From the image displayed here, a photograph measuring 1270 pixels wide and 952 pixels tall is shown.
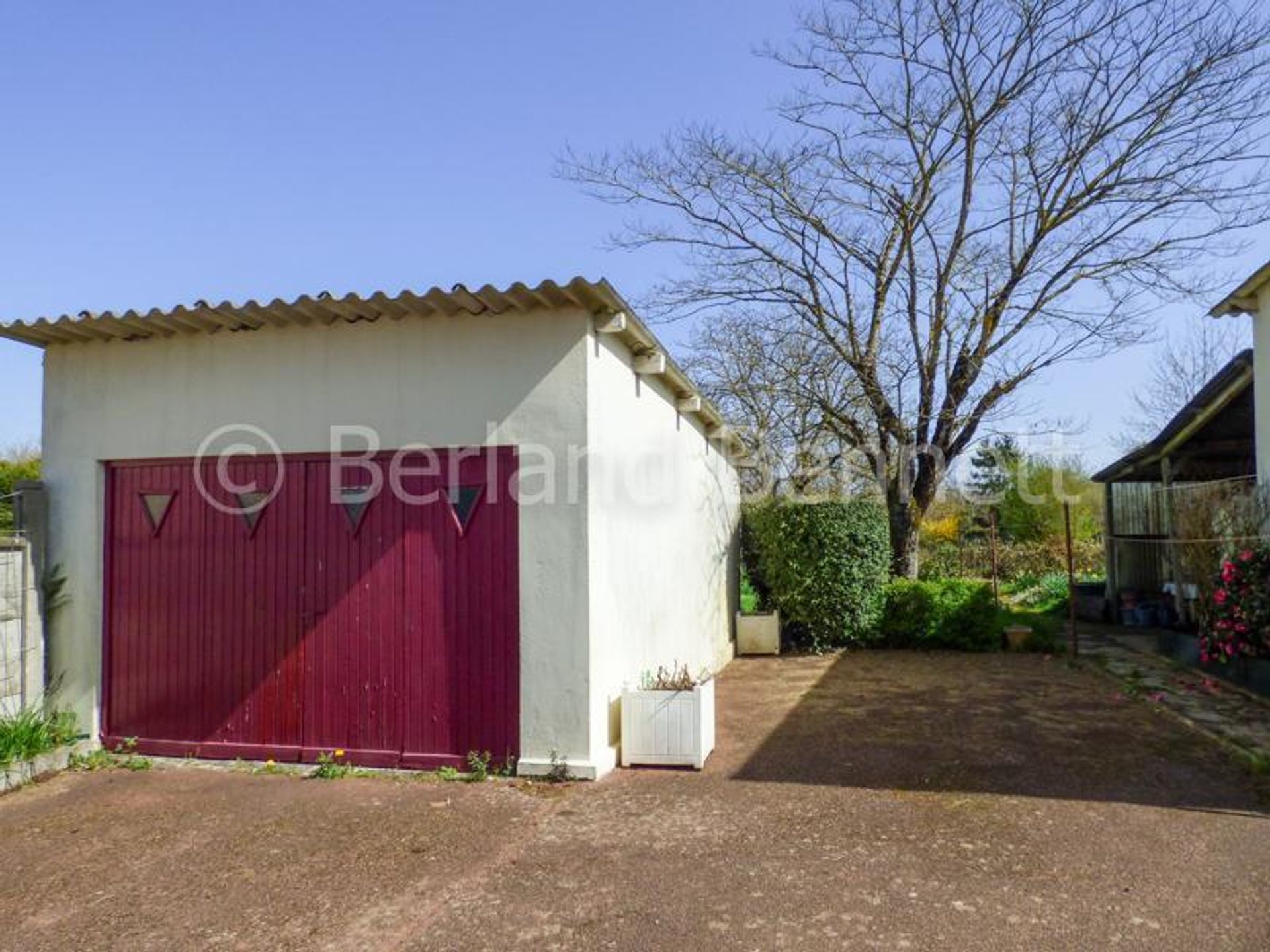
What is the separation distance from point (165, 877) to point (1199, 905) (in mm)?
5016

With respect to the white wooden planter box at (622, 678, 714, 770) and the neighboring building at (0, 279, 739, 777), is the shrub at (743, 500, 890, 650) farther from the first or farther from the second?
the white wooden planter box at (622, 678, 714, 770)

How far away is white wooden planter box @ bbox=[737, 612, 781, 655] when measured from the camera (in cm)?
1223

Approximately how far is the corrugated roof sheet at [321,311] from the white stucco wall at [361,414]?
0.10 metres

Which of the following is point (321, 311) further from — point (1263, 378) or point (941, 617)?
point (941, 617)

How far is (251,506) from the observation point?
21.1 ft

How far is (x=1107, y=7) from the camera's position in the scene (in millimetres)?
12602

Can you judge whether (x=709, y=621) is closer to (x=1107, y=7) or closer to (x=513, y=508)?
(x=513, y=508)

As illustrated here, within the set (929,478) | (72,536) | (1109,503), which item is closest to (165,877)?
(72,536)

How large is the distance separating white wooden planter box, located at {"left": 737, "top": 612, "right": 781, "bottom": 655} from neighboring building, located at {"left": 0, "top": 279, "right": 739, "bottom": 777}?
5691 mm

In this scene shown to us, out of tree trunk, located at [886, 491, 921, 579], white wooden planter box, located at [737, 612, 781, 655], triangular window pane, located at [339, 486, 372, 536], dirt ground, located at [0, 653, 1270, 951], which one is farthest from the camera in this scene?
tree trunk, located at [886, 491, 921, 579]

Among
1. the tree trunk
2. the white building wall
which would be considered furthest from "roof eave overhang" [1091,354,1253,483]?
the white building wall

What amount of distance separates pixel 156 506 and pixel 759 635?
8384 mm

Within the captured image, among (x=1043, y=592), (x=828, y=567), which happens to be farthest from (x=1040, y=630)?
(x=1043, y=592)

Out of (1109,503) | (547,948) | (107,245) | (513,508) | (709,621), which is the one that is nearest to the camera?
(547,948)
